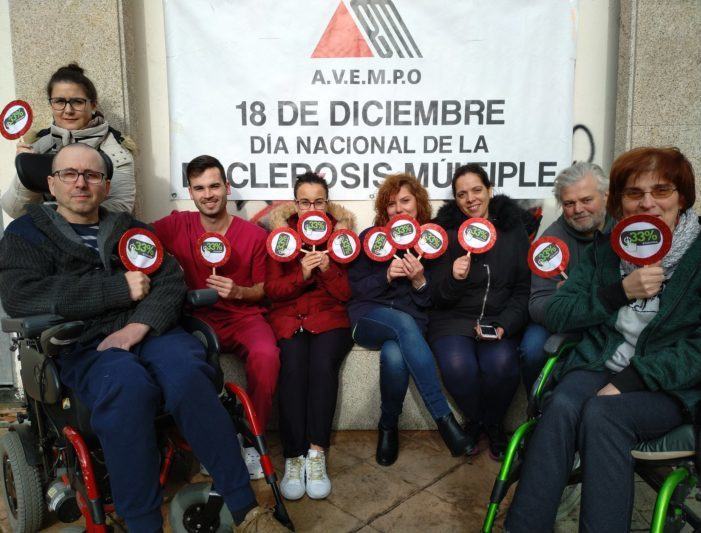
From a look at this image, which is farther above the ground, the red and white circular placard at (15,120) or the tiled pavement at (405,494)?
the red and white circular placard at (15,120)

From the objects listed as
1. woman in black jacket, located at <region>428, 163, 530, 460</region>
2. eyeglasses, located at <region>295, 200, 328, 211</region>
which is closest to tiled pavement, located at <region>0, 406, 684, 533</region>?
woman in black jacket, located at <region>428, 163, 530, 460</region>

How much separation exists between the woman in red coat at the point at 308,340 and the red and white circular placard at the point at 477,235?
740 mm

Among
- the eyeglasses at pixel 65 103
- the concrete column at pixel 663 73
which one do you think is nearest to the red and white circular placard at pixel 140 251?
the eyeglasses at pixel 65 103

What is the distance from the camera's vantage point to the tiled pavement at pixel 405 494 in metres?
2.38

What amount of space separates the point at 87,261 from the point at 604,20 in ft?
12.8

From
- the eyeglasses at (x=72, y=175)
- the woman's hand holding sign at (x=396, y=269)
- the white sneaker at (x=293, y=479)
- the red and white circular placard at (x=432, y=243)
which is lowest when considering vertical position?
the white sneaker at (x=293, y=479)

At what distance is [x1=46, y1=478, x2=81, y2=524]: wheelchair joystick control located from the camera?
6.70ft

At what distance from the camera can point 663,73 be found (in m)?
3.57

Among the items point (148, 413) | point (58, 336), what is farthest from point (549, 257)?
point (58, 336)

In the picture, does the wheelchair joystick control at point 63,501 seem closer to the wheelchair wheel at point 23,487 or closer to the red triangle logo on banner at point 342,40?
the wheelchair wheel at point 23,487

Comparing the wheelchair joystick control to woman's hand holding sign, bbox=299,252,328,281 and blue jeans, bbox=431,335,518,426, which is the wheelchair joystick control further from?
blue jeans, bbox=431,335,518,426

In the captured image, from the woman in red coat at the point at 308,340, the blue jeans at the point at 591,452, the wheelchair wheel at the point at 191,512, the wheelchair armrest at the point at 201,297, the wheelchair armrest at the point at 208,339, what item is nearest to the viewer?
the blue jeans at the point at 591,452

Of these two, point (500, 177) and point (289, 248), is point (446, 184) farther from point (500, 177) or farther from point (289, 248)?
point (289, 248)

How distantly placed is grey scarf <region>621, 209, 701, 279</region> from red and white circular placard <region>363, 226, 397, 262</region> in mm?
1423
